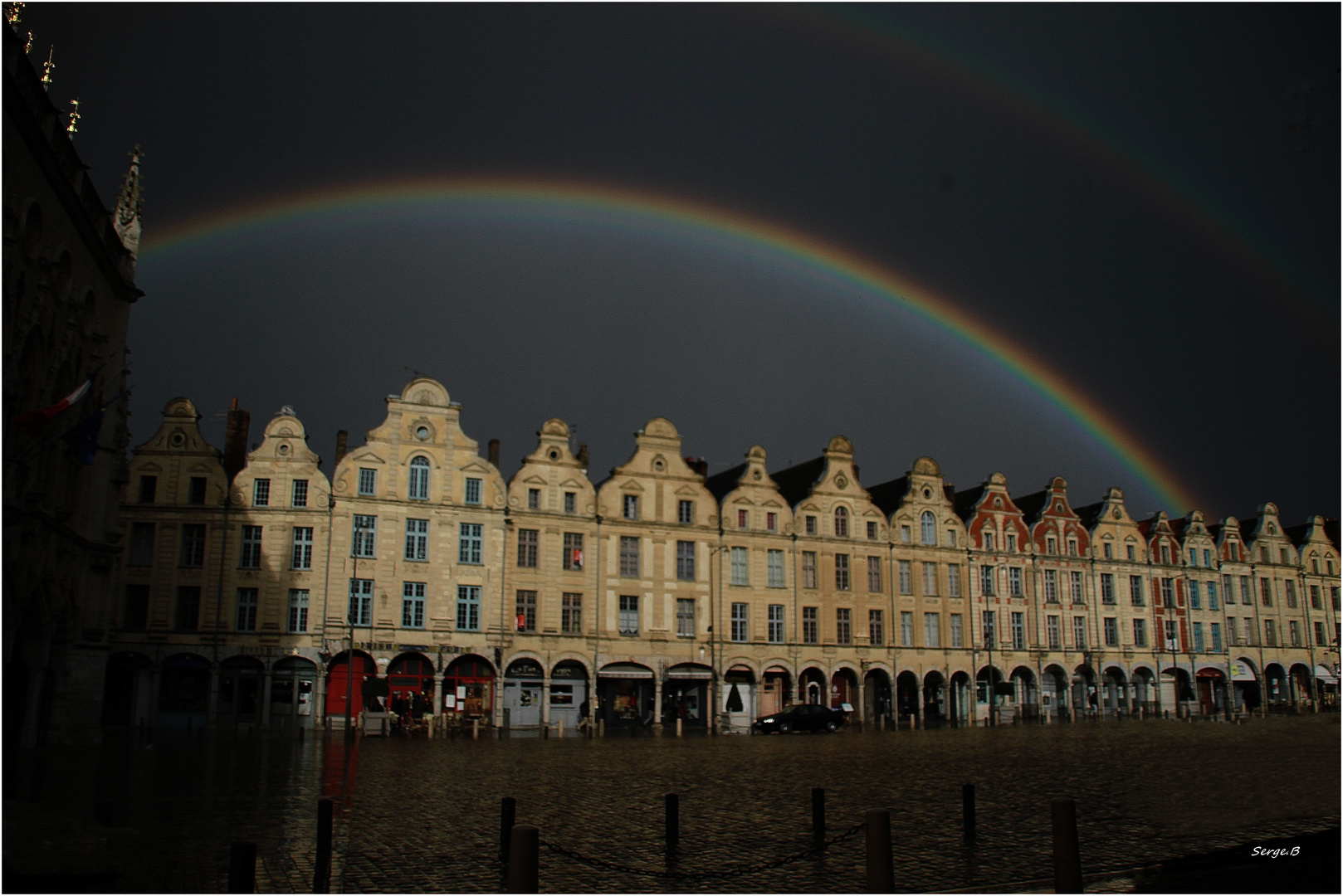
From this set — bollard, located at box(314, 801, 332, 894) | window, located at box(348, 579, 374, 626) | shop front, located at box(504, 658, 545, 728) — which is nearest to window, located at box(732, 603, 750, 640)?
shop front, located at box(504, 658, 545, 728)

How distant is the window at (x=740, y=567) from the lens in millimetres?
55938

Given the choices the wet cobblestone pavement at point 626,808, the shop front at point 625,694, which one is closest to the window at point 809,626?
the shop front at point 625,694

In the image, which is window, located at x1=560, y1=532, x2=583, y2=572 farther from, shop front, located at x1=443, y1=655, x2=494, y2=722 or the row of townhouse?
shop front, located at x1=443, y1=655, x2=494, y2=722

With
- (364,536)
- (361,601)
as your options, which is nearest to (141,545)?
(364,536)

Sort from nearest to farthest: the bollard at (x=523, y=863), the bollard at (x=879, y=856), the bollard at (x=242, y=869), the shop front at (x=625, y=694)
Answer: the bollard at (x=523, y=863) < the bollard at (x=242, y=869) < the bollard at (x=879, y=856) < the shop front at (x=625, y=694)

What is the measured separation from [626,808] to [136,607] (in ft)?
116

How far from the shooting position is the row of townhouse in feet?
152

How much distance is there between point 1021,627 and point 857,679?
12532 mm

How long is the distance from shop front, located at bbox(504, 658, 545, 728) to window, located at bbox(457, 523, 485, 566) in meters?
5.31

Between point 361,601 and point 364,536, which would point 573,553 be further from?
point 361,601

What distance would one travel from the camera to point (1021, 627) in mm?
63406

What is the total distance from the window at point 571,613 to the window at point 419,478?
8344 millimetres

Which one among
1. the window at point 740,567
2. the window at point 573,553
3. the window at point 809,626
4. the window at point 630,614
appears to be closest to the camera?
the window at point 573,553

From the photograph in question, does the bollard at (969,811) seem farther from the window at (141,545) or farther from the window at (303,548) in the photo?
the window at (141,545)
